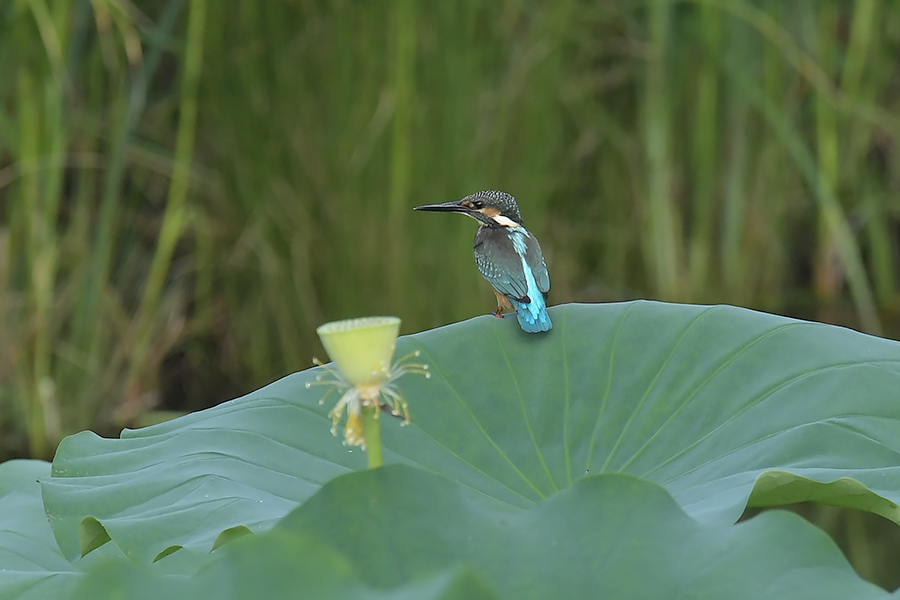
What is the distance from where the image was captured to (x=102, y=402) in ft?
8.53

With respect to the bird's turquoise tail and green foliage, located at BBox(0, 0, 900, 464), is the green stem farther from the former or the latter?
green foliage, located at BBox(0, 0, 900, 464)

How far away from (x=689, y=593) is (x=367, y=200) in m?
1.90

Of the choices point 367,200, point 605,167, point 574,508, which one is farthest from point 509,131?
point 574,508

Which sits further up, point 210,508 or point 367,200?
point 367,200

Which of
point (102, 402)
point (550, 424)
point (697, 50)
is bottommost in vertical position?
point (102, 402)

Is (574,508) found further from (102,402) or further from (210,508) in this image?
(102,402)

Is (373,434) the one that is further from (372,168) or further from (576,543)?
(372,168)

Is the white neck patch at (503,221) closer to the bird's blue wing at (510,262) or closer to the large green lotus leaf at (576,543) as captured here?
the bird's blue wing at (510,262)

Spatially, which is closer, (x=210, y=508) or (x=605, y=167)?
(x=210, y=508)

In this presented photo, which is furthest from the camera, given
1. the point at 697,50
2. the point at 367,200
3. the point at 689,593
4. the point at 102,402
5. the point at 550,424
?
the point at 697,50

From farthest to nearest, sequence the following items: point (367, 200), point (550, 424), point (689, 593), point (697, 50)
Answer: point (697, 50)
point (367, 200)
point (550, 424)
point (689, 593)

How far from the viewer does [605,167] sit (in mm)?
3113

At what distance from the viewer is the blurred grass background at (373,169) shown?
2.39 meters

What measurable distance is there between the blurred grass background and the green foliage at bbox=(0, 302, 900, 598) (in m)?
1.24
